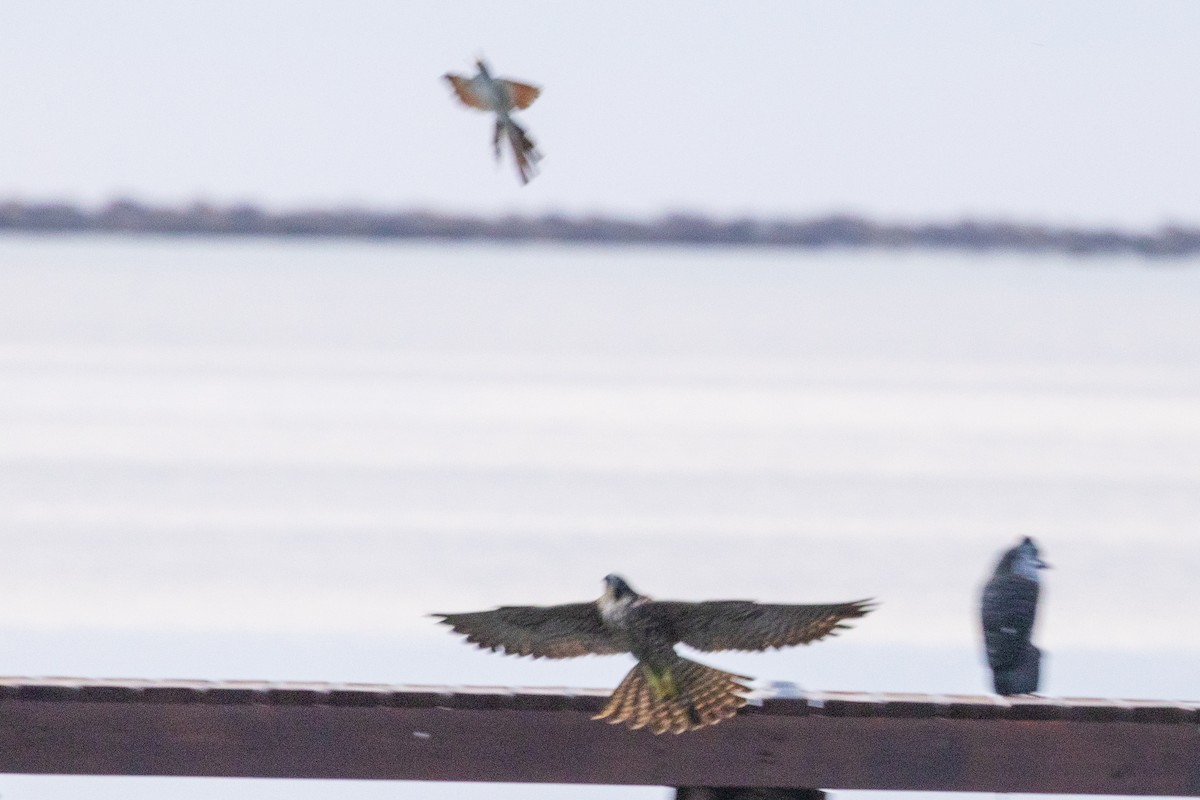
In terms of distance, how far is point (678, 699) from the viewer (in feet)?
8.39

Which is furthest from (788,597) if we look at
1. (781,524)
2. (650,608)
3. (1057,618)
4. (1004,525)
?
(650,608)

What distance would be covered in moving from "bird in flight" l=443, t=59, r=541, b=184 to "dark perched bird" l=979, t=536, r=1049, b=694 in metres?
2.66

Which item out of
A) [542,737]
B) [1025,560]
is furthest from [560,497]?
[542,737]

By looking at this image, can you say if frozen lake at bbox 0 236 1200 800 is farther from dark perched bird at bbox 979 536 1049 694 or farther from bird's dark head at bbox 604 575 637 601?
bird's dark head at bbox 604 575 637 601

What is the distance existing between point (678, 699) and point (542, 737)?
0.83ft

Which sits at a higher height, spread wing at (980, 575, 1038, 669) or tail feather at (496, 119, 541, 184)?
tail feather at (496, 119, 541, 184)

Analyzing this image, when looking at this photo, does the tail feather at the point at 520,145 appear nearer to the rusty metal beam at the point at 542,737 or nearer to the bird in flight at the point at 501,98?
the bird in flight at the point at 501,98

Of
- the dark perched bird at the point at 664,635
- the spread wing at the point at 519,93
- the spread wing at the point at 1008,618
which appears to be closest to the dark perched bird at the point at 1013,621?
the spread wing at the point at 1008,618

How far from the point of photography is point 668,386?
84.4ft

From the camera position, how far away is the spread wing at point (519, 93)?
2348 mm

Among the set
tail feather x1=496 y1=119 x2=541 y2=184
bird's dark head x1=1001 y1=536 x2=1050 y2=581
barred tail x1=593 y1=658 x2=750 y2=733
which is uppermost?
tail feather x1=496 y1=119 x2=541 y2=184

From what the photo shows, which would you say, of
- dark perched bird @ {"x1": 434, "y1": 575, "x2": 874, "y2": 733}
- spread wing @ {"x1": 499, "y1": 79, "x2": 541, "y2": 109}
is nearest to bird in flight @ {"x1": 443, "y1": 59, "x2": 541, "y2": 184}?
spread wing @ {"x1": 499, "y1": 79, "x2": 541, "y2": 109}

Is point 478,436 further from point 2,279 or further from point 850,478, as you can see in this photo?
point 2,279

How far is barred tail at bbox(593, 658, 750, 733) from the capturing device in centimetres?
255
